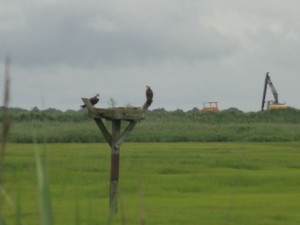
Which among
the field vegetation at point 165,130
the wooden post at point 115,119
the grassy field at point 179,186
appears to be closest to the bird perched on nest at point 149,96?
the wooden post at point 115,119

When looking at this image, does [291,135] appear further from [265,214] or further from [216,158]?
[265,214]

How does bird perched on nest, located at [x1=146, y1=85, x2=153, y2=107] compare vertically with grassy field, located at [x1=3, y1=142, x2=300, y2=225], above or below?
above

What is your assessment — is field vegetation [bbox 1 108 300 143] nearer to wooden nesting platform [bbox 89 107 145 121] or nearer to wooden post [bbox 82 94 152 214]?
wooden post [bbox 82 94 152 214]

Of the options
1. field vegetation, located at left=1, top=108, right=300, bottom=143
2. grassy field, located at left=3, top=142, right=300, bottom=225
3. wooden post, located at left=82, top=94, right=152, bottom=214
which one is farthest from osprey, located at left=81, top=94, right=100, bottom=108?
field vegetation, located at left=1, top=108, right=300, bottom=143

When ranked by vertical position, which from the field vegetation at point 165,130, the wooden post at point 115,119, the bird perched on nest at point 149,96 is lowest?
the wooden post at point 115,119

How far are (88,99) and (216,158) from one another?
56.0ft

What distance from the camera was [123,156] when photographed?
3144 centimetres

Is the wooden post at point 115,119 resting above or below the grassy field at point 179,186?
above

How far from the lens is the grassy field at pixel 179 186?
14.4 m

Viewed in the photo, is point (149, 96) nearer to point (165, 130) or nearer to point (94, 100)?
point (94, 100)

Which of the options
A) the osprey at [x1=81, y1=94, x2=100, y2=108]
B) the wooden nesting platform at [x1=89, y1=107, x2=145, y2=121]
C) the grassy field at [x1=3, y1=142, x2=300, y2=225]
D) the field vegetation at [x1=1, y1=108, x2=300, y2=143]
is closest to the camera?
the grassy field at [x1=3, y1=142, x2=300, y2=225]

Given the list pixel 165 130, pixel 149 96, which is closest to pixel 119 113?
pixel 149 96

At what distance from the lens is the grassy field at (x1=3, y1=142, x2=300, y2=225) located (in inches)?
569

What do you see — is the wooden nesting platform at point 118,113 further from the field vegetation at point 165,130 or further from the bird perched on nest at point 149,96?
the field vegetation at point 165,130
